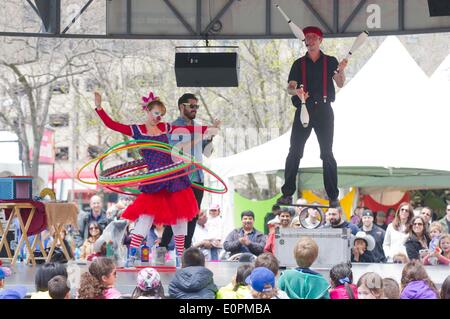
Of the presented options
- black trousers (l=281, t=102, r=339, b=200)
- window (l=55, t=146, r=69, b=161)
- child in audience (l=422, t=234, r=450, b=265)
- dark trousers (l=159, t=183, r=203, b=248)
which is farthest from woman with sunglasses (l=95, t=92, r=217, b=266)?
window (l=55, t=146, r=69, b=161)

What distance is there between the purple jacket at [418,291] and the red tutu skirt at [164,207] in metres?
3.00

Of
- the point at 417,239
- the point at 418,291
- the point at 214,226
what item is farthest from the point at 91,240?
the point at 418,291

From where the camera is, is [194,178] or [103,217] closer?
[194,178]

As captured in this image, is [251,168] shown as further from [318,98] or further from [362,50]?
[362,50]

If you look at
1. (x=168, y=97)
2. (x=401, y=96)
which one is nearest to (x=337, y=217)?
(x=401, y=96)

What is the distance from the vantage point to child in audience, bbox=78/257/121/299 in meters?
6.37

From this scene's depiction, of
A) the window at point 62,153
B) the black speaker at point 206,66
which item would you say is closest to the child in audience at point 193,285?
the black speaker at point 206,66

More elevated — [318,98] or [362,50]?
[362,50]

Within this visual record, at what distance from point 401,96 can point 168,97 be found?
1153cm

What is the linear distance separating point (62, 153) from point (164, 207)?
3499 centimetres

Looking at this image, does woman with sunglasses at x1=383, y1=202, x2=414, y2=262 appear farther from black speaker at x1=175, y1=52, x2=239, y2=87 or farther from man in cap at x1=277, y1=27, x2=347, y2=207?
black speaker at x1=175, y1=52, x2=239, y2=87

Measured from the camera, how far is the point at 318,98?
378 inches

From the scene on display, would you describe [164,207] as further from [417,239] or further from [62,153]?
[62,153]

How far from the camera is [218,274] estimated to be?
8.88m
